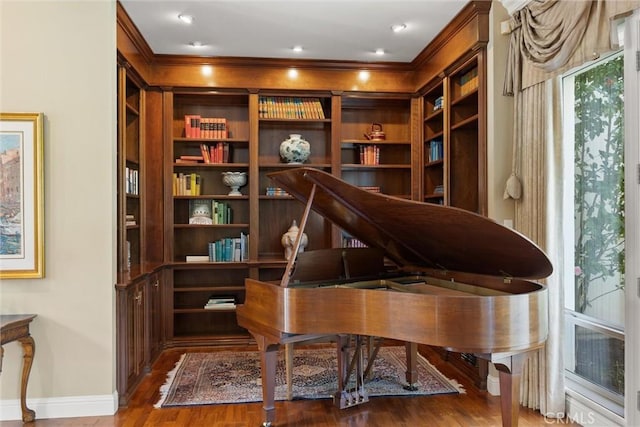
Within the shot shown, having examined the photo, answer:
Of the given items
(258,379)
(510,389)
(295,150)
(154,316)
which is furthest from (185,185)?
(510,389)

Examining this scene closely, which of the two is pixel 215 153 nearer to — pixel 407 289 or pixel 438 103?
pixel 438 103

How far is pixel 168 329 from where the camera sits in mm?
4547

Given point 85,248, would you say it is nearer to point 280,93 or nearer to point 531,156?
point 280,93

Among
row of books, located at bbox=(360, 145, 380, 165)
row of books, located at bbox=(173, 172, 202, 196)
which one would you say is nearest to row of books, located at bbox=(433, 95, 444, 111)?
row of books, located at bbox=(360, 145, 380, 165)

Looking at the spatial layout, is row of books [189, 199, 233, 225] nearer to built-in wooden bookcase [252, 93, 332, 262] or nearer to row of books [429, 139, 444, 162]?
built-in wooden bookcase [252, 93, 332, 262]

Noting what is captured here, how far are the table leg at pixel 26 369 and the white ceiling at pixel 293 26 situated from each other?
247 cm

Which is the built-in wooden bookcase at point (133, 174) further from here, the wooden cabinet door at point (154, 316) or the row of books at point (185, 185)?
the row of books at point (185, 185)

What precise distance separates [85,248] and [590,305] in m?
3.27

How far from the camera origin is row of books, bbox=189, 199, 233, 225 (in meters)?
4.62

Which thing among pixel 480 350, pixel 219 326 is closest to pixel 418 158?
pixel 219 326

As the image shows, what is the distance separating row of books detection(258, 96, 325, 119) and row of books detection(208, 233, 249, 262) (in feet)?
4.30

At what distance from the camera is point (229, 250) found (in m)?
4.65

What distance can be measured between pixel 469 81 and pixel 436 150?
0.81 meters

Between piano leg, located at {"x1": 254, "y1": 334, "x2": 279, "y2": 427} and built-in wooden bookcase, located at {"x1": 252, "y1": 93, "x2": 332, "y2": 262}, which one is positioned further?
built-in wooden bookcase, located at {"x1": 252, "y1": 93, "x2": 332, "y2": 262}
